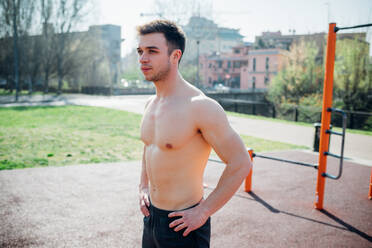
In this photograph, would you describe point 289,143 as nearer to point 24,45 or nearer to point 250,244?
point 250,244

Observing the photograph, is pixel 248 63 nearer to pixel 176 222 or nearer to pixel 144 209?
pixel 144 209

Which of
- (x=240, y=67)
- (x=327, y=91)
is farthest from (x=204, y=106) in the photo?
(x=240, y=67)

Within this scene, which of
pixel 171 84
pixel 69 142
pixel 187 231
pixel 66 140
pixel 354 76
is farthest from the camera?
pixel 354 76

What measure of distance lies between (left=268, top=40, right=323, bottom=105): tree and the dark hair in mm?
24184

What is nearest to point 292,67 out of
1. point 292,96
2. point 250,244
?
point 292,96

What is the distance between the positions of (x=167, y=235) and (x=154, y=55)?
3.62 feet

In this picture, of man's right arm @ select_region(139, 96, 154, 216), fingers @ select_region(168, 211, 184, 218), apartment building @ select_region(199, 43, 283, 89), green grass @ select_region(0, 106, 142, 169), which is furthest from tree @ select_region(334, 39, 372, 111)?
apartment building @ select_region(199, 43, 283, 89)

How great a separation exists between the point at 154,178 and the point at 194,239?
45 cm

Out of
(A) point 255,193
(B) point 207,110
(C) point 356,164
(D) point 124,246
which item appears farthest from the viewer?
(C) point 356,164

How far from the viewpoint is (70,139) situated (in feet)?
33.1

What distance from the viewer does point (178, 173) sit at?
184 cm

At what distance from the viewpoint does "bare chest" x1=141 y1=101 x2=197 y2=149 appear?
1.74 m

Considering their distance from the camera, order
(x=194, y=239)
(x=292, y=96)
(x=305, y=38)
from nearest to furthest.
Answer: (x=194, y=239), (x=292, y=96), (x=305, y=38)

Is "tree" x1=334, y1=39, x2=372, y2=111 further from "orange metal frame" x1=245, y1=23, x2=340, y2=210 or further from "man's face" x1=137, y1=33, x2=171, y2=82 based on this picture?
"man's face" x1=137, y1=33, x2=171, y2=82
